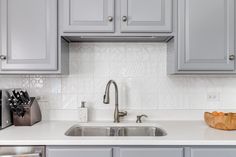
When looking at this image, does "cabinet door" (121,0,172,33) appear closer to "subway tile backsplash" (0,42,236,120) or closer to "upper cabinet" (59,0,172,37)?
"upper cabinet" (59,0,172,37)

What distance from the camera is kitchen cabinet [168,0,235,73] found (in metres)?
1.60

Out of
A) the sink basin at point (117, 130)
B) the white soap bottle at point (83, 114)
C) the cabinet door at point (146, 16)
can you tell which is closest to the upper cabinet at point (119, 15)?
the cabinet door at point (146, 16)

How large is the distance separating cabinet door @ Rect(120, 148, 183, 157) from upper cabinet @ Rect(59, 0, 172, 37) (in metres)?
0.86

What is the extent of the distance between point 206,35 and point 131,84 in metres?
0.75

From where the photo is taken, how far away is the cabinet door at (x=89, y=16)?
161 cm

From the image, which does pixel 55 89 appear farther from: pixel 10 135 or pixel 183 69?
pixel 183 69

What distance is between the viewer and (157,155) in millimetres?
1326

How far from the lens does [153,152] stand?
133 cm

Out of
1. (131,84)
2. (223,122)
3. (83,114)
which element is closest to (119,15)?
(131,84)

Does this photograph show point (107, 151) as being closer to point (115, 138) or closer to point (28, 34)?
point (115, 138)

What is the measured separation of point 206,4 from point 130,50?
72cm

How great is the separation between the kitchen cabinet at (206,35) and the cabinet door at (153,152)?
0.62 metres

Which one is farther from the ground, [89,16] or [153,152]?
[89,16]

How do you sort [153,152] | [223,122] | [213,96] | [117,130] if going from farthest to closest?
[213,96], [117,130], [223,122], [153,152]
